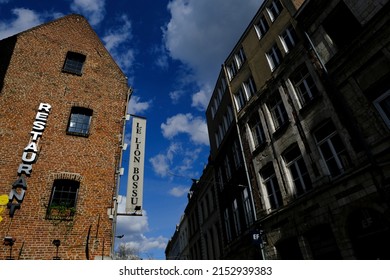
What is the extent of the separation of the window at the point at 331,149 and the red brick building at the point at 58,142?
8.89 m

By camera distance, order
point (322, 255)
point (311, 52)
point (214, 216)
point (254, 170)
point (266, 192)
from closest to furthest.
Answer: point (322, 255) < point (311, 52) < point (266, 192) < point (254, 170) < point (214, 216)

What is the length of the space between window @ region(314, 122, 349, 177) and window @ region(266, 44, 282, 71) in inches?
202

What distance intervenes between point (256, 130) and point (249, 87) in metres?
3.40

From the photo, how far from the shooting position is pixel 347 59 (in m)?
9.63

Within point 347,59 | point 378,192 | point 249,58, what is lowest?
point 378,192

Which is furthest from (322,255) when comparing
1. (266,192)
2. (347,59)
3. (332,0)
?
(332,0)

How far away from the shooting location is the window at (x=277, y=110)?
13084 mm

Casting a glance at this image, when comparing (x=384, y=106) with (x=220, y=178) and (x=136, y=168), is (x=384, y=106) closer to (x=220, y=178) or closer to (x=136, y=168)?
(x=136, y=168)

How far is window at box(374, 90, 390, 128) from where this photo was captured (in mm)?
8156

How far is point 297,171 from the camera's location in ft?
37.8

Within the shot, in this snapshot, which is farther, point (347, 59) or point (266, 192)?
point (266, 192)

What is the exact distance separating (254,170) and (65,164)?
9.65 metres

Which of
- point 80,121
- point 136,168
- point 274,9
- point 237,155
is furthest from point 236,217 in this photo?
point 274,9

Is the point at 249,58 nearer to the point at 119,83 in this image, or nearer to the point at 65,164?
the point at 119,83
